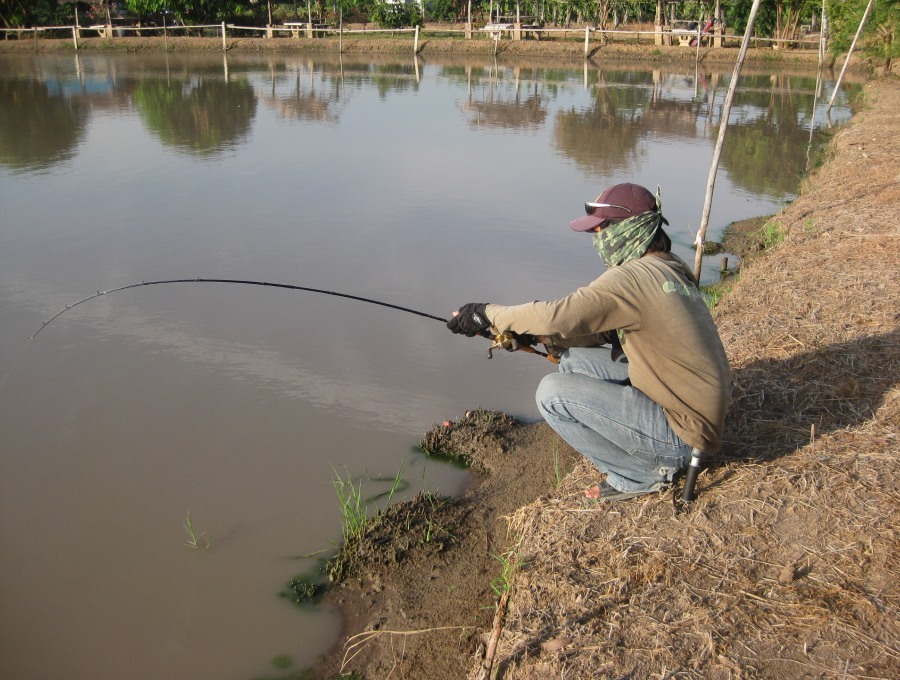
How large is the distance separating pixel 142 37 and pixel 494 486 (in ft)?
104

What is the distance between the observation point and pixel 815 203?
7.41 meters

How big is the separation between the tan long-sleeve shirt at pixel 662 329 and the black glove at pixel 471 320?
0.68 ft

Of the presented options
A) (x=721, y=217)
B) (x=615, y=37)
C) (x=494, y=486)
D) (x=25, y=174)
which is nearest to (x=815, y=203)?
(x=721, y=217)

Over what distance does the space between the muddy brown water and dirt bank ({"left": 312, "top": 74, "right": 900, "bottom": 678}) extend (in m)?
0.33

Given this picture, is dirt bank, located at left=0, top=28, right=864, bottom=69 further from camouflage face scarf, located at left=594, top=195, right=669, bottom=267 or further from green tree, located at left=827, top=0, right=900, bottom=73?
camouflage face scarf, located at left=594, top=195, right=669, bottom=267

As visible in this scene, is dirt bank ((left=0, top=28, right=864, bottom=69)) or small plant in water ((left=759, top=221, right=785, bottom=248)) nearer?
small plant in water ((left=759, top=221, right=785, bottom=248))

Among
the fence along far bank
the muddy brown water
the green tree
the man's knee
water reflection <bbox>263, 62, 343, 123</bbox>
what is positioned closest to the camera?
the man's knee

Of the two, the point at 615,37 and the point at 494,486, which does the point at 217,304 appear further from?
the point at 615,37

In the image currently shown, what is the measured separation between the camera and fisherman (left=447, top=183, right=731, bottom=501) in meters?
2.40

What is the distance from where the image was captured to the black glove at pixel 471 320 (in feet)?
9.05

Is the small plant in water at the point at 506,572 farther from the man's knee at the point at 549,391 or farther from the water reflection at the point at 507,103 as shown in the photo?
the water reflection at the point at 507,103

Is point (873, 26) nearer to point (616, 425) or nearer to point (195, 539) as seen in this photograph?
point (616, 425)

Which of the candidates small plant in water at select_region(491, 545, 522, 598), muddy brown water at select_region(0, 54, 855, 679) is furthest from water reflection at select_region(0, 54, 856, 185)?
small plant in water at select_region(491, 545, 522, 598)

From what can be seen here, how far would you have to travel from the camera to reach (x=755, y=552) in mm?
2400
